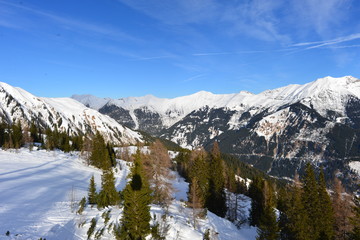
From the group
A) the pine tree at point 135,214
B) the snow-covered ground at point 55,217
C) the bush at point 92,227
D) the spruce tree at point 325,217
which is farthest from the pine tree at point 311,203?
the bush at point 92,227

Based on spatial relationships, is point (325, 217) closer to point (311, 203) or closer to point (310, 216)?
point (310, 216)

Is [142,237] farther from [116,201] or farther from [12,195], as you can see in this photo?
[12,195]

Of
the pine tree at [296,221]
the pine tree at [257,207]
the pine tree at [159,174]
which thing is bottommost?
the pine tree at [257,207]

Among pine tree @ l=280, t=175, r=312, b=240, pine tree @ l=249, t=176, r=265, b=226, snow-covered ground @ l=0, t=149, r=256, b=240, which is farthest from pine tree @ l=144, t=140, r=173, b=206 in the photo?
pine tree @ l=249, t=176, r=265, b=226

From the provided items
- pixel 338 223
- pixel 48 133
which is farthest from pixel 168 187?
pixel 48 133

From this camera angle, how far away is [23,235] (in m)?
20.5

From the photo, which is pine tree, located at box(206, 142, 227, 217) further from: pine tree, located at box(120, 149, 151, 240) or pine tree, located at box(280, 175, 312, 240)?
pine tree, located at box(120, 149, 151, 240)

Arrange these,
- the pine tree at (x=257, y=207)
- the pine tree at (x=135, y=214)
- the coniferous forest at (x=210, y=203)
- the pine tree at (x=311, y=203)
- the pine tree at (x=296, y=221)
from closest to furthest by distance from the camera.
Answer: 1. the pine tree at (x=135, y=214)
2. the coniferous forest at (x=210, y=203)
3. the pine tree at (x=296, y=221)
4. the pine tree at (x=311, y=203)
5. the pine tree at (x=257, y=207)

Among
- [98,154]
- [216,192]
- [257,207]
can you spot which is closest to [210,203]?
[216,192]

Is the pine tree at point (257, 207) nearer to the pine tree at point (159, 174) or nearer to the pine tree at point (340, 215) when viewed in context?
the pine tree at point (340, 215)

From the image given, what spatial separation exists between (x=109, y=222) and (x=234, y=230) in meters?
26.4

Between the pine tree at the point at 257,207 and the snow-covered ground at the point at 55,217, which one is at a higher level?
the snow-covered ground at the point at 55,217

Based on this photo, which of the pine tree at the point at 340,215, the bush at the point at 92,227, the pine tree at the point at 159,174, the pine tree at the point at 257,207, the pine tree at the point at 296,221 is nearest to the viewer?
the bush at the point at 92,227

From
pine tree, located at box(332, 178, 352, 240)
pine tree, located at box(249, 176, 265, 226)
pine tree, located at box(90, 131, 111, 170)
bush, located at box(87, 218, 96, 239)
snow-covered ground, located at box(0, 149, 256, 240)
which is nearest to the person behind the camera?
snow-covered ground, located at box(0, 149, 256, 240)
